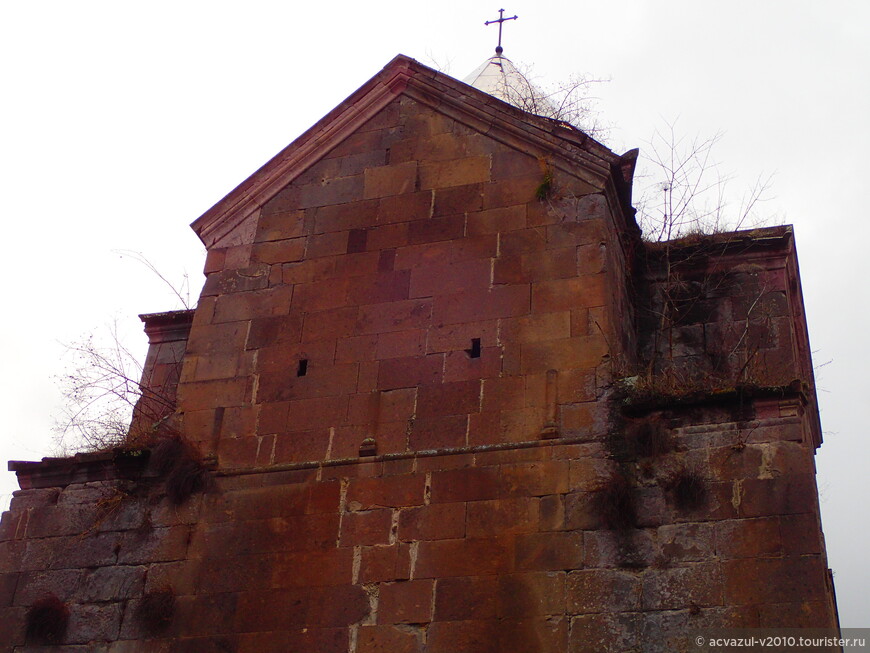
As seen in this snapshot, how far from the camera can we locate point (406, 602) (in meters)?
9.12

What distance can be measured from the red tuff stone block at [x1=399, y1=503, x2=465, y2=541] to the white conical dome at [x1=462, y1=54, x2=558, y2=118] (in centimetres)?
633

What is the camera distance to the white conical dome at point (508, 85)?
1454 centimetres

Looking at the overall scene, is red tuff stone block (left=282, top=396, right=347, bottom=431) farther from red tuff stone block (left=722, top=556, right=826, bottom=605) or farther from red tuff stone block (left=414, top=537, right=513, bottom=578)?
red tuff stone block (left=722, top=556, right=826, bottom=605)

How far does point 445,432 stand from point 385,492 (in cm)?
75

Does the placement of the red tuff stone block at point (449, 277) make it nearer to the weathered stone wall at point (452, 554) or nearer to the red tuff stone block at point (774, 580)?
the weathered stone wall at point (452, 554)

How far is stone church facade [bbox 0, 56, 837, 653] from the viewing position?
8758mm

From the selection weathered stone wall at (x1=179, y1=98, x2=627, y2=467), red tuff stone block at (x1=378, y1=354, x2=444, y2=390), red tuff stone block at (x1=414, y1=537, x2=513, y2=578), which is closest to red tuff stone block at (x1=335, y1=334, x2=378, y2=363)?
weathered stone wall at (x1=179, y1=98, x2=627, y2=467)

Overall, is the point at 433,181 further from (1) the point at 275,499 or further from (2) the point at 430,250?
(1) the point at 275,499

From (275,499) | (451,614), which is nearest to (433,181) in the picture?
(275,499)

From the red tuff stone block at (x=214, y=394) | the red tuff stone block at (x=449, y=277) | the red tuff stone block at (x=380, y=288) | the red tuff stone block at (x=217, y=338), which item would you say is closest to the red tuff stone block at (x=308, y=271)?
the red tuff stone block at (x=380, y=288)

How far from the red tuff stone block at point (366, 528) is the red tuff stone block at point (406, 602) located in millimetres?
451

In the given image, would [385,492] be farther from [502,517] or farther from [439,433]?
[502,517]

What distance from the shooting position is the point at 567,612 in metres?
8.64

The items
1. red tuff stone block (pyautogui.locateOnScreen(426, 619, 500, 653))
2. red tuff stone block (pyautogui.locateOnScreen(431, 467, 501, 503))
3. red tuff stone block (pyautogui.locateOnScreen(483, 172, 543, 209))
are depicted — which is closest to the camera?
red tuff stone block (pyautogui.locateOnScreen(426, 619, 500, 653))
